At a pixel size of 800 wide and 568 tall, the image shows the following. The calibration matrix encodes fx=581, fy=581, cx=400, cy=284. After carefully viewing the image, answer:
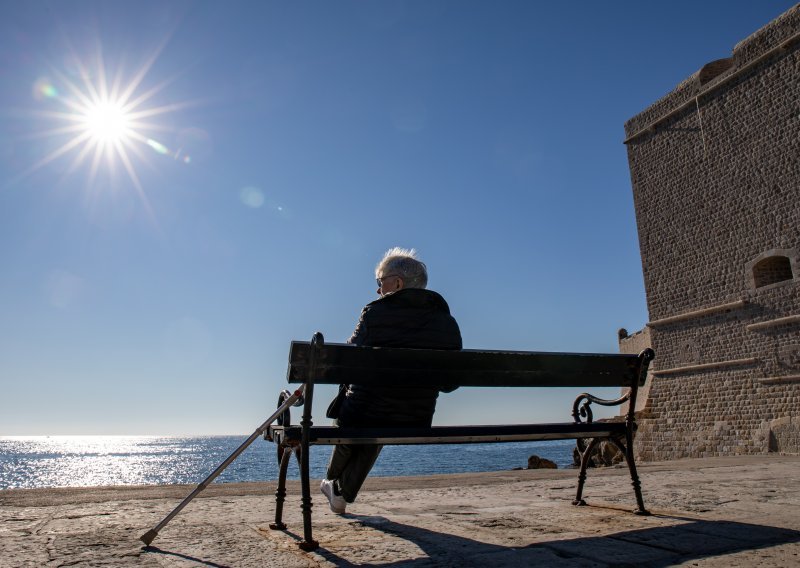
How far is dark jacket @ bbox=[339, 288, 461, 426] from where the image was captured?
2703mm

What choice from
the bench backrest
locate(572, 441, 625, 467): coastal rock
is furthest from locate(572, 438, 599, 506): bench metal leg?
locate(572, 441, 625, 467): coastal rock

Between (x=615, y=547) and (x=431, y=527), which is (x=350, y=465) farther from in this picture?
(x=615, y=547)

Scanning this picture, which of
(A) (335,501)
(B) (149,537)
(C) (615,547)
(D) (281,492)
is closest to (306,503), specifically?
(D) (281,492)

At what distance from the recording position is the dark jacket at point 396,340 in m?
2.70

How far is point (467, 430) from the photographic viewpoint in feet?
8.37

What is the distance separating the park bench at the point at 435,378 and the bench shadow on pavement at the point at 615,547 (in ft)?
1.30

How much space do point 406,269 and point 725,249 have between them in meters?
12.1

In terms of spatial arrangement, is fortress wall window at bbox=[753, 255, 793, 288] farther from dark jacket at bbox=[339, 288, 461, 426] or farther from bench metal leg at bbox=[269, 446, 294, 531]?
bench metal leg at bbox=[269, 446, 294, 531]

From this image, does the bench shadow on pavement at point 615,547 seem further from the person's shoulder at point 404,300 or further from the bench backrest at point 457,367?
the person's shoulder at point 404,300

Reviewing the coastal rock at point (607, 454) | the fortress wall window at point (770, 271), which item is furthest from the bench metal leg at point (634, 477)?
the coastal rock at point (607, 454)

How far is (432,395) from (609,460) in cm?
1531

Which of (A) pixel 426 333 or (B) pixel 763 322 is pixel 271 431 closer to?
(A) pixel 426 333

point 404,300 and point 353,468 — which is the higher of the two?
point 404,300

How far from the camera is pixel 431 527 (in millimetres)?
2590
